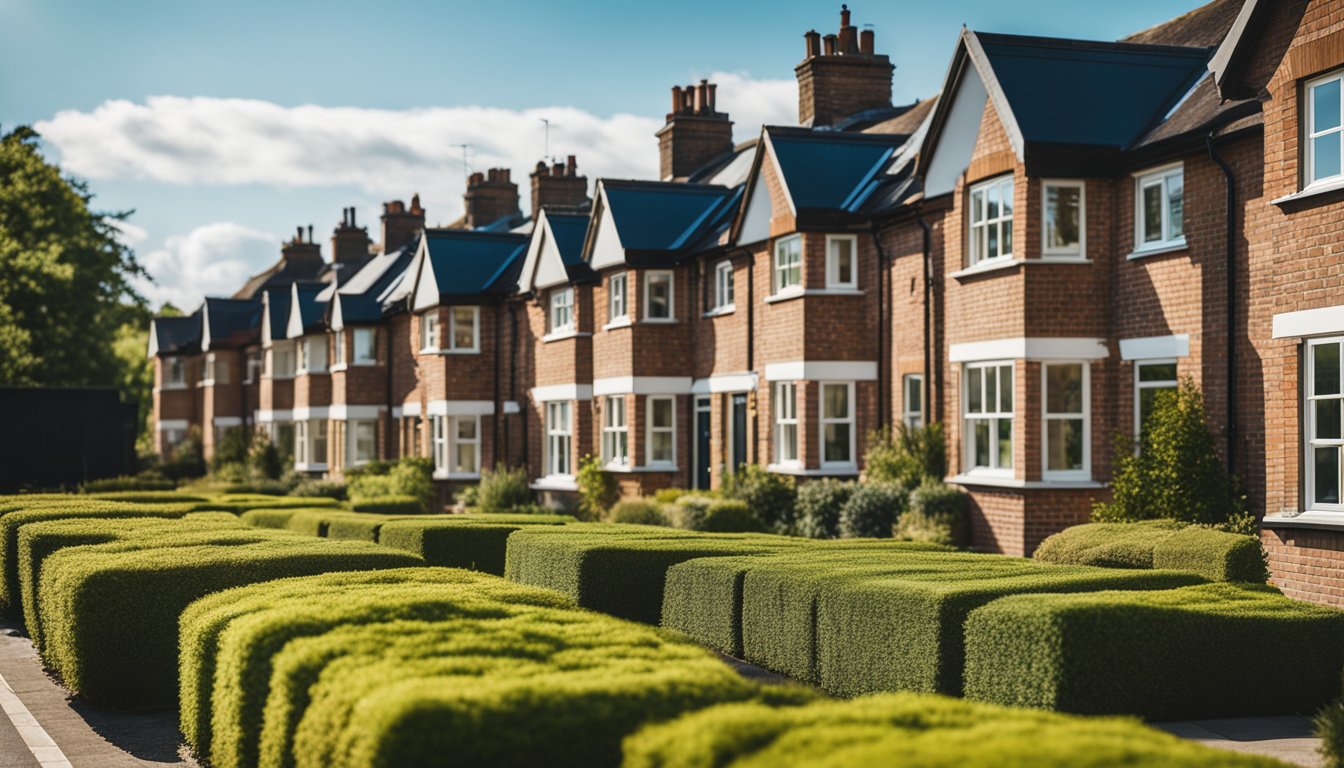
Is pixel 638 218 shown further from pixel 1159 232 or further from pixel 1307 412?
pixel 1307 412

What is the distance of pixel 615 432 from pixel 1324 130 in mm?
20278

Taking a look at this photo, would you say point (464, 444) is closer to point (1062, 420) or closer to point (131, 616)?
point (1062, 420)

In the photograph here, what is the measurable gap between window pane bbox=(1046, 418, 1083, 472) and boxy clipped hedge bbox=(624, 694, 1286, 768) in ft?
48.1

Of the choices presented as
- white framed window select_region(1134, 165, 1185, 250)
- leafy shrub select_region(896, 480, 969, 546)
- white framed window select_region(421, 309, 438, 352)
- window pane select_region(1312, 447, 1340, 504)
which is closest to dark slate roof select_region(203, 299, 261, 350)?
white framed window select_region(421, 309, 438, 352)

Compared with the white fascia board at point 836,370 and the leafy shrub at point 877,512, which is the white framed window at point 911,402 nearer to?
the white fascia board at point 836,370

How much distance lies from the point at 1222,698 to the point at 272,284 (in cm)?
5590

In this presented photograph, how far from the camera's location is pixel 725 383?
29516mm

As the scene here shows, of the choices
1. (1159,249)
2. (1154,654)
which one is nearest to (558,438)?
(1159,249)

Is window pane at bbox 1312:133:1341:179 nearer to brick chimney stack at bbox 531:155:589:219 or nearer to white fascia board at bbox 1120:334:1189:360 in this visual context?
white fascia board at bbox 1120:334:1189:360

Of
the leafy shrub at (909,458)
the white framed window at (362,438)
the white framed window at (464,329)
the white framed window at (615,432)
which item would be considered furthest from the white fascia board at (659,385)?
the white framed window at (362,438)

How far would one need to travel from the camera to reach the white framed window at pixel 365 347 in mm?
47875

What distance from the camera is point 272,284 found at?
62.0 metres

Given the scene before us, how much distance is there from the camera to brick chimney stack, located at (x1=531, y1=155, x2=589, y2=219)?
43.4 m

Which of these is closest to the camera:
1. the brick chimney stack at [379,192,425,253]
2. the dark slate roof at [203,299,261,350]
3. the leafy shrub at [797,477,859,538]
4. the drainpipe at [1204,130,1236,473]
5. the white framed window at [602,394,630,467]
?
the drainpipe at [1204,130,1236,473]
